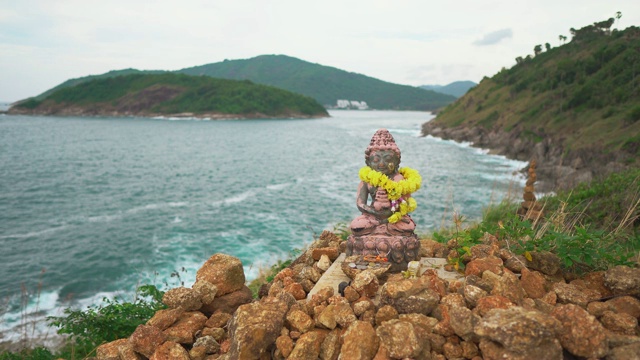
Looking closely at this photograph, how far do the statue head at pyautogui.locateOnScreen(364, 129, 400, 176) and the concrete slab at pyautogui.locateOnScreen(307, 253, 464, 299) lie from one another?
161 centimetres

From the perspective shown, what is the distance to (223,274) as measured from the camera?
5.25 metres

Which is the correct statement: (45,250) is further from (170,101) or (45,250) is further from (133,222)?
(170,101)

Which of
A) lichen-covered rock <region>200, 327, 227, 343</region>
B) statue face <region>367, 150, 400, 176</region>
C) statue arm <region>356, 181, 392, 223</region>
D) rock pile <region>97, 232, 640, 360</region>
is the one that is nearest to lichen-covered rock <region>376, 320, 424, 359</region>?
rock pile <region>97, 232, 640, 360</region>

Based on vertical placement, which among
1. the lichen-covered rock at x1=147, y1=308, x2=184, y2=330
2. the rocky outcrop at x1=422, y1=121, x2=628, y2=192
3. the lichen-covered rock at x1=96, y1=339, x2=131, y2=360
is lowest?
the rocky outcrop at x1=422, y1=121, x2=628, y2=192

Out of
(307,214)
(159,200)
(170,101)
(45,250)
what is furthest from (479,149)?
(170,101)

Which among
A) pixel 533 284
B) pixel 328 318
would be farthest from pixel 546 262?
pixel 328 318

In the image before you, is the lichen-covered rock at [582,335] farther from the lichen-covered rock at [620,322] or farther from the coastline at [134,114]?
the coastline at [134,114]

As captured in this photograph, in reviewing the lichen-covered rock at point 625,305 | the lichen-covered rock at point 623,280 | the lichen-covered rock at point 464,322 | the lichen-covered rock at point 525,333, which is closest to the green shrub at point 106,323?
the lichen-covered rock at point 464,322

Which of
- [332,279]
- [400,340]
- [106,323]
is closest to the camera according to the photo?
[400,340]

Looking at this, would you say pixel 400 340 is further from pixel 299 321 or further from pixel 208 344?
pixel 208 344

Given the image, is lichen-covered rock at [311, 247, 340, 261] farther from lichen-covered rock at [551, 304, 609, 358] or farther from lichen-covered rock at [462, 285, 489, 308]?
lichen-covered rock at [551, 304, 609, 358]

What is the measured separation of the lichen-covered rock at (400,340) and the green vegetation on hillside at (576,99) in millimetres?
24606

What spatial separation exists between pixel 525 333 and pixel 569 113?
140ft

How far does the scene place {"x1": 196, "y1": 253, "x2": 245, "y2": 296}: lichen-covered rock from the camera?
205 inches
